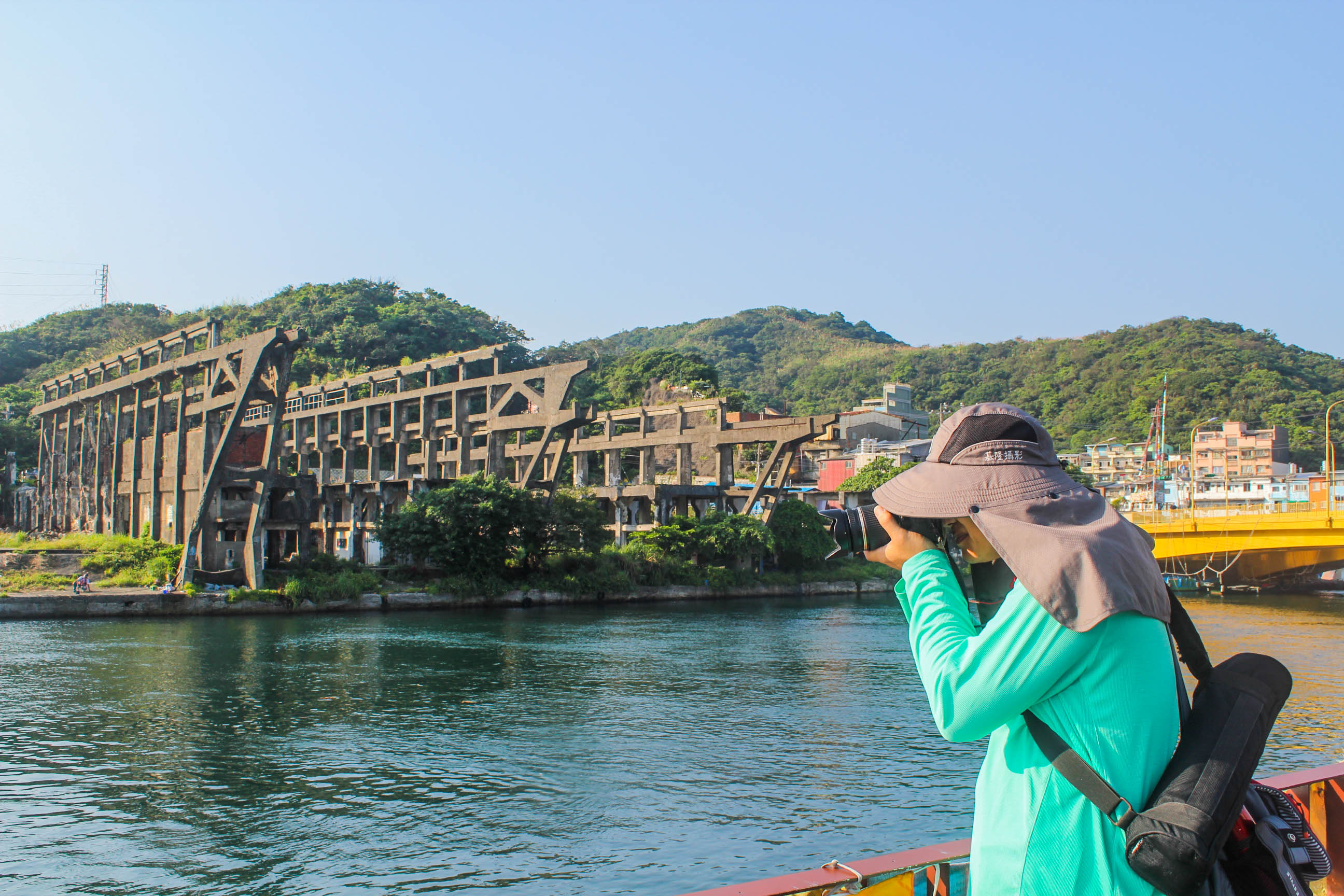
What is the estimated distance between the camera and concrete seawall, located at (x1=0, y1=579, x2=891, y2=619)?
2122 cm

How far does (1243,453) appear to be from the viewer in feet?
164

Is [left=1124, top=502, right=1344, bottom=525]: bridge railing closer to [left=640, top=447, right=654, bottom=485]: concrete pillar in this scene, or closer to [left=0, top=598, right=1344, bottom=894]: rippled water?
[left=0, top=598, right=1344, bottom=894]: rippled water

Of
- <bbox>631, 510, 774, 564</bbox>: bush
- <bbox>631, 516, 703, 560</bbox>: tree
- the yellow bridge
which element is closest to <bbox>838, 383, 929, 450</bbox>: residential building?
the yellow bridge

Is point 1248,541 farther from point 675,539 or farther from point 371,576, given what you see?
point 371,576

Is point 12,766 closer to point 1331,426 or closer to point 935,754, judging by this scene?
point 935,754

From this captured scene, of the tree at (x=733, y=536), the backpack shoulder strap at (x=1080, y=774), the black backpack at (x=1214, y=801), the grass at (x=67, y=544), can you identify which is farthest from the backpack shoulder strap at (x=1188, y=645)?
the grass at (x=67, y=544)

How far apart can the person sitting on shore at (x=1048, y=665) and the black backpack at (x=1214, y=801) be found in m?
0.03

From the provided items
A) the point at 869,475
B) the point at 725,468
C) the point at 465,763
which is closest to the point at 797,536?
the point at 725,468

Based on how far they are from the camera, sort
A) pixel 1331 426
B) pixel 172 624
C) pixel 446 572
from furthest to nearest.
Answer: pixel 1331 426 < pixel 446 572 < pixel 172 624

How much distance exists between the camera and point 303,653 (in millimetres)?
16422

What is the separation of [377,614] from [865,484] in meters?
21.7

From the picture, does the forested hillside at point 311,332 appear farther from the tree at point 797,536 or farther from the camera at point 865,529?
the camera at point 865,529

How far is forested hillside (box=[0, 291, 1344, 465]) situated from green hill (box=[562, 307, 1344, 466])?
113mm

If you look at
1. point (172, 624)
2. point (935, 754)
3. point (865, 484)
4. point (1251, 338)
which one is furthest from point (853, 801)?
point (1251, 338)
